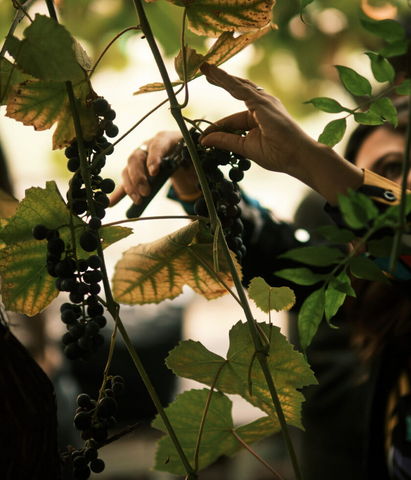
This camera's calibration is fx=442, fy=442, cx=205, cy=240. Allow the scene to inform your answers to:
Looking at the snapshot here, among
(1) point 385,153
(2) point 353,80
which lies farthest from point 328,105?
(1) point 385,153

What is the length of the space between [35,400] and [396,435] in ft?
3.01

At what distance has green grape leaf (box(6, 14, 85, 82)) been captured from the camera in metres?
0.24

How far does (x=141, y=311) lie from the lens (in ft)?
4.40

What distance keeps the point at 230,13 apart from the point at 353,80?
0.11 meters

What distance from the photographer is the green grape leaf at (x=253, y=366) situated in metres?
0.34

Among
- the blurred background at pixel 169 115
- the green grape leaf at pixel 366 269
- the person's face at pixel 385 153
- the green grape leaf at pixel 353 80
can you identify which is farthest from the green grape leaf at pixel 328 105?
the person's face at pixel 385 153

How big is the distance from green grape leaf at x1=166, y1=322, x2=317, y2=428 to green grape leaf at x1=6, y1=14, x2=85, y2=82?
215 millimetres

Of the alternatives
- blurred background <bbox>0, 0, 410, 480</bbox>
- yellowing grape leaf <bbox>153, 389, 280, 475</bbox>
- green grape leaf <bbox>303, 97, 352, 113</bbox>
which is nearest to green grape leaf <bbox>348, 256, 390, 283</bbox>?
green grape leaf <bbox>303, 97, 352, 113</bbox>

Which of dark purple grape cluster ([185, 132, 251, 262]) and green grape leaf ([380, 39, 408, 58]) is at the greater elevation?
green grape leaf ([380, 39, 408, 58])

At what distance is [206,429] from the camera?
42cm

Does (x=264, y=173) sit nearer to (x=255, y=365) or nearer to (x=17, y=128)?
(x=17, y=128)

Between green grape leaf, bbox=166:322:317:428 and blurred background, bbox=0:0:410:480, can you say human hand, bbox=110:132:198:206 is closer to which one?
green grape leaf, bbox=166:322:317:428

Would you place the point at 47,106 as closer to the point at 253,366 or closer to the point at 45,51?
the point at 45,51

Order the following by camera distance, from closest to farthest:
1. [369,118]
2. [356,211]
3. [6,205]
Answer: [356,211]
[369,118]
[6,205]
